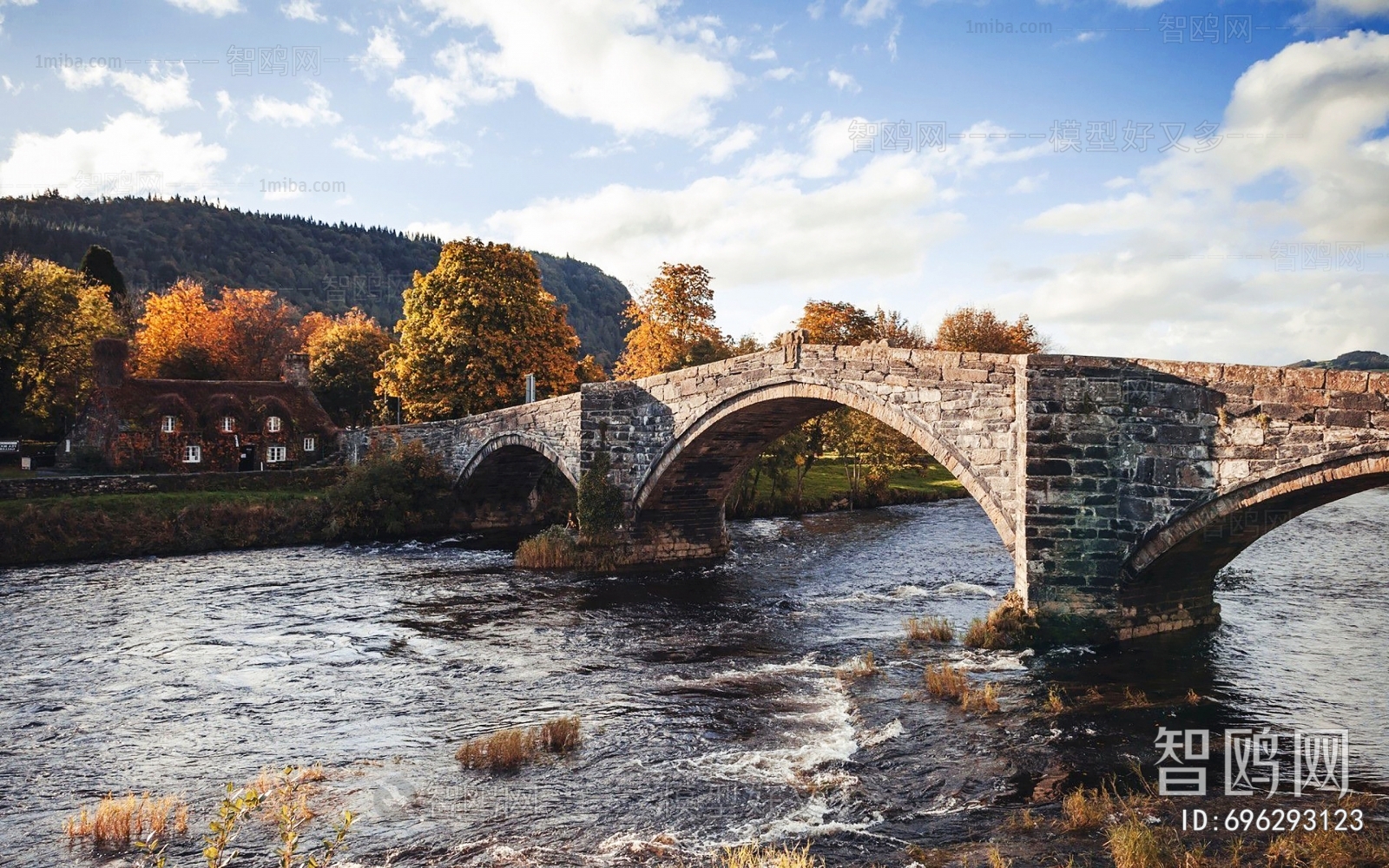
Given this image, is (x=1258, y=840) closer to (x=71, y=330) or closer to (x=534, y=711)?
(x=534, y=711)

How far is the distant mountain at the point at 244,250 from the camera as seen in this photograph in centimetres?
8400

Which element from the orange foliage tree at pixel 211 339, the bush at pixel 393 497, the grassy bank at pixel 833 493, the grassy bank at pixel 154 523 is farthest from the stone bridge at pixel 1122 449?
the orange foliage tree at pixel 211 339

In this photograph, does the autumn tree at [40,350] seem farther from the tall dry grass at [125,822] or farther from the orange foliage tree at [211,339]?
the tall dry grass at [125,822]

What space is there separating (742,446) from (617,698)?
460 inches

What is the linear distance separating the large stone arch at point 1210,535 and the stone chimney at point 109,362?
128 ft

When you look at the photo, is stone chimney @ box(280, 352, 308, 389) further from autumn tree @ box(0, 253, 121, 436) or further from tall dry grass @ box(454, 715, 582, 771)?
tall dry grass @ box(454, 715, 582, 771)

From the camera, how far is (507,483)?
33.9m

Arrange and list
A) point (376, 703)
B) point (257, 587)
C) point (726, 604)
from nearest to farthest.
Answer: point (376, 703) → point (726, 604) → point (257, 587)

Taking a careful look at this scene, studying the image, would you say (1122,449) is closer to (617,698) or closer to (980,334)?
(617,698)

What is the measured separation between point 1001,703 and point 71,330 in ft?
153

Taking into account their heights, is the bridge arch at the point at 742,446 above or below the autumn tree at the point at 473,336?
below

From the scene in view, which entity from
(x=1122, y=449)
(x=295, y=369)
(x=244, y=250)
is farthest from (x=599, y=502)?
(x=244, y=250)

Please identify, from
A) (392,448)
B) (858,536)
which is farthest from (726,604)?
(392,448)

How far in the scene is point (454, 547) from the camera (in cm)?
2869
